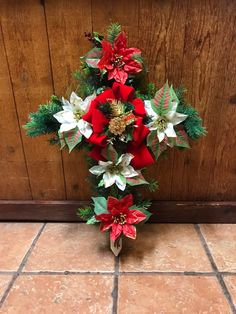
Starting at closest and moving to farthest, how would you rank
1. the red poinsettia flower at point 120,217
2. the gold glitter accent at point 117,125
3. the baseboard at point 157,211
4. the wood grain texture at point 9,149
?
1. the gold glitter accent at point 117,125
2. the red poinsettia flower at point 120,217
3. the wood grain texture at point 9,149
4. the baseboard at point 157,211

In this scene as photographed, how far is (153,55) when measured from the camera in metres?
0.82

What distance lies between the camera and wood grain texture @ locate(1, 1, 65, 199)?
791 millimetres

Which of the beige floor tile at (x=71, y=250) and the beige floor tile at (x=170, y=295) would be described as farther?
the beige floor tile at (x=71, y=250)

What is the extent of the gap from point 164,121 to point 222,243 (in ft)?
1.63

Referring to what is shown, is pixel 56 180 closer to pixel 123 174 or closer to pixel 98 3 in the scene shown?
pixel 123 174

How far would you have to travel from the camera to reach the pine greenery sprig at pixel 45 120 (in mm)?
710

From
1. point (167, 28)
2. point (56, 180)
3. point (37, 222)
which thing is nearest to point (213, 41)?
point (167, 28)

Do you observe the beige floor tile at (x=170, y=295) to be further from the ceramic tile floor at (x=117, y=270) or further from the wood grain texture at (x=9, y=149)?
the wood grain texture at (x=9, y=149)

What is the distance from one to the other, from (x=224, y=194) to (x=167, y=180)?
221 millimetres

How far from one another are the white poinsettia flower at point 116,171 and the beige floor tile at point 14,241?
1.33ft

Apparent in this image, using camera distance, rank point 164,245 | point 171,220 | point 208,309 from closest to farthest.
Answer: point 208,309 < point 164,245 < point 171,220

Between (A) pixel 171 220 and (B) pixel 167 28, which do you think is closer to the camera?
(B) pixel 167 28

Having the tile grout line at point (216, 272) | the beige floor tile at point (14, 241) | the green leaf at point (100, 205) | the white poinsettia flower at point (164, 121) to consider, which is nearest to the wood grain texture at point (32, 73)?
the beige floor tile at point (14, 241)

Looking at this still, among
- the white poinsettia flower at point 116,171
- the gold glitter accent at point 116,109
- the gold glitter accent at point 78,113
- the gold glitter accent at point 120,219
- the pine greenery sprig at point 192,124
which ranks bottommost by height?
the gold glitter accent at point 120,219
